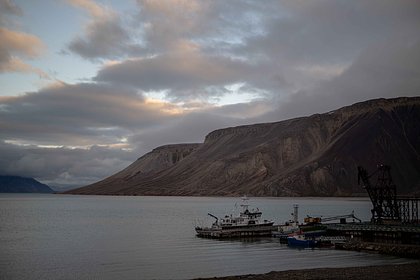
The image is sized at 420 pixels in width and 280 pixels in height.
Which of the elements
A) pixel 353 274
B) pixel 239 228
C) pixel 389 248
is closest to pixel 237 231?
pixel 239 228

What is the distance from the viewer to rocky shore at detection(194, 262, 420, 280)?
36.9 m

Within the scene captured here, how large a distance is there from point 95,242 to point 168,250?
14339 millimetres

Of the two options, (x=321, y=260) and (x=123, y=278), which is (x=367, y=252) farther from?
(x=123, y=278)

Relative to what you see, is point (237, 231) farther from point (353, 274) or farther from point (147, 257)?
point (353, 274)

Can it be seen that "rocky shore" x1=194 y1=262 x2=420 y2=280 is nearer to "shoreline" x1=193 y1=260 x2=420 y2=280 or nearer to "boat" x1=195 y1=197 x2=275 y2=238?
"shoreline" x1=193 y1=260 x2=420 y2=280

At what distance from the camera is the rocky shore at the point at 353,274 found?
121 ft

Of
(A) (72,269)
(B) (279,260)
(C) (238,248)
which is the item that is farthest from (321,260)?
(A) (72,269)

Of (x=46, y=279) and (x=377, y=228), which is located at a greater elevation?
(x=377, y=228)

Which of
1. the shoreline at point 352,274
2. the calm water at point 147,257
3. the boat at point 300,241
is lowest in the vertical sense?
the calm water at point 147,257

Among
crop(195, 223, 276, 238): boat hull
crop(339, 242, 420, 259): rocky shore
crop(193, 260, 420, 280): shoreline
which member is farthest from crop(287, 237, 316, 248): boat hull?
crop(193, 260, 420, 280): shoreline

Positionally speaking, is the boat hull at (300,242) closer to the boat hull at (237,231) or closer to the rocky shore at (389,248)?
the rocky shore at (389,248)

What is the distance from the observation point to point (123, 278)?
42.8 meters

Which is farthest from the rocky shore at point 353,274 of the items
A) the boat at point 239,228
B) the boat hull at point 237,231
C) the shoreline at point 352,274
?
the boat at point 239,228

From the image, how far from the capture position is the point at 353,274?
38.4 meters
